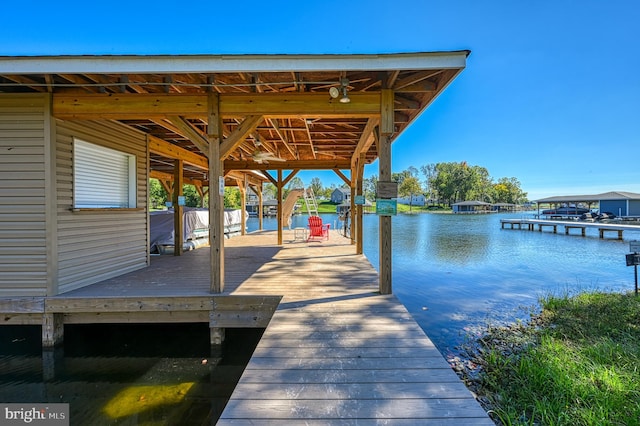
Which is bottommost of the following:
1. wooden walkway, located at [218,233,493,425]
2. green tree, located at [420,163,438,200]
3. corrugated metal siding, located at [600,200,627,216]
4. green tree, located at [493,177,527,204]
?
wooden walkway, located at [218,233,493,425]

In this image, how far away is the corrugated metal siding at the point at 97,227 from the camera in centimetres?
408

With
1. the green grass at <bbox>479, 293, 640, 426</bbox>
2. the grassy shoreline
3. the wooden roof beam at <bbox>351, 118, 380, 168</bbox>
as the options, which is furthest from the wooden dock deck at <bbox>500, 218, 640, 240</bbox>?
the wooden roof beam at <bbox>351, 118, 380, 168</bbox>

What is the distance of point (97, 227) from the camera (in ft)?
15.4

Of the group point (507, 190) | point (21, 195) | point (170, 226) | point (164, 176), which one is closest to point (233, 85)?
point (21, 195)

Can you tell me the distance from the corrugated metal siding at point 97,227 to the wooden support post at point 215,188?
7.02 feet

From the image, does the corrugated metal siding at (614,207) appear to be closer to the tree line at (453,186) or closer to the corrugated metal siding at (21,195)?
the tree line at (453,186)

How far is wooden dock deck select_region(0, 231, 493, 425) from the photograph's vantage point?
1.67 meters

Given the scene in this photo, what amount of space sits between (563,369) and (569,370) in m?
0.05

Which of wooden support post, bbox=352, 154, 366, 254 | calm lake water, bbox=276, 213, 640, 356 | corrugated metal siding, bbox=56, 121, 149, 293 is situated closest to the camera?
corrugated metal siding, bbox=56, 121, 149, 293

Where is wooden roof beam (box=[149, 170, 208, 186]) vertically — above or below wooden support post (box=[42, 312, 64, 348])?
above

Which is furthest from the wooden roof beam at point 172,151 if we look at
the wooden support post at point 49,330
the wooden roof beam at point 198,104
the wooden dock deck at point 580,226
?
the wooden dock deck at point 580,226

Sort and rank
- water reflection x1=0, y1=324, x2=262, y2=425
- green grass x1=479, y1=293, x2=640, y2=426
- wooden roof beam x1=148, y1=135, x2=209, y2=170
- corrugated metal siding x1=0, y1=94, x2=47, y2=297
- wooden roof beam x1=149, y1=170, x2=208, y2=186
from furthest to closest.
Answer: wooden roof beam x1=149, y1=170, x2=208, y2=186 < wooden roof beam x1=148, y1=135, x2=209, y2=170 < corrugated metal siding x1=0, y1=94, x2=47, y2=297 < water reflection x1=0, y1=324, x2=262, y2=425 < green grass x1=479, y1=293, x2=640, y2=426

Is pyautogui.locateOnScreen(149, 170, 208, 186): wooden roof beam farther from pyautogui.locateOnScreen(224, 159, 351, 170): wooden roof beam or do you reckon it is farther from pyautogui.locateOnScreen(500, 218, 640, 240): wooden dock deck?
pyautogui.locateOnScreen(500, 218, 640, 240): wooden dock deck

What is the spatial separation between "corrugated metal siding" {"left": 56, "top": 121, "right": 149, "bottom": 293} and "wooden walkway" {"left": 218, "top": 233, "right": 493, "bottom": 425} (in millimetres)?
2592
